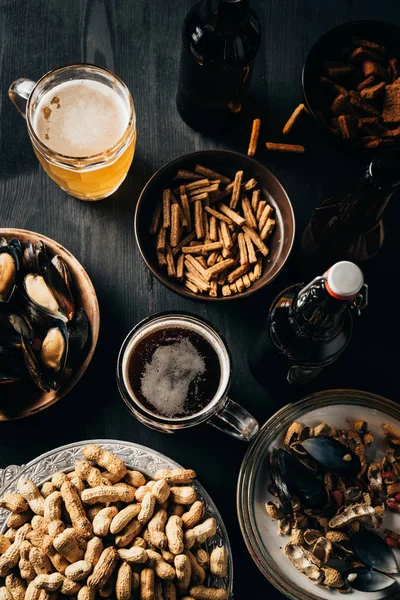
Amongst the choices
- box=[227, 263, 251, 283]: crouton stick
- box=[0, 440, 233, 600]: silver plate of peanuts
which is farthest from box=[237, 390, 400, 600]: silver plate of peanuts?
box=[227, 263, 251, 283]: crouton stick

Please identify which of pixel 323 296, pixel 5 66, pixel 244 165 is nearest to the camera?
pixel 323 296

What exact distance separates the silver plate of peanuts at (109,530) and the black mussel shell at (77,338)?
16cm

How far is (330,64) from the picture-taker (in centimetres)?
139

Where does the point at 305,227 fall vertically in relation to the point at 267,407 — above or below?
above

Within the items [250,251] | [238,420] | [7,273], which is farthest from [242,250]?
[7,273]

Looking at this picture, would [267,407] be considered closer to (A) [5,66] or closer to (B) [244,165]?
(B) [244,165]

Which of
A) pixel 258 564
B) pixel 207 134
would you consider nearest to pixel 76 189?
pixel 207 134

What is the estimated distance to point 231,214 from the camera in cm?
137

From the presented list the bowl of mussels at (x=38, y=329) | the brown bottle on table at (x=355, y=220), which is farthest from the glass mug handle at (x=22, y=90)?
the brown bottle on table at (x=355, y=220)

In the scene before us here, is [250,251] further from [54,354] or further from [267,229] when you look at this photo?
[54,354]

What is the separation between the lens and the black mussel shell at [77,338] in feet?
4.24

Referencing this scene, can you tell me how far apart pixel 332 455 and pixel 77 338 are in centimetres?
55

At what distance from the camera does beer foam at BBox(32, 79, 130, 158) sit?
1286mm

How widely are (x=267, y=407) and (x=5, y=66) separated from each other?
95cm
